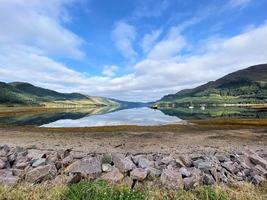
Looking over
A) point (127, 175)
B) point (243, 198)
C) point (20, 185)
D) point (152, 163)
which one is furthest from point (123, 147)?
point (243, 198)

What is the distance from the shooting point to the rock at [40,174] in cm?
1260

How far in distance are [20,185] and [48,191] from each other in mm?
1774

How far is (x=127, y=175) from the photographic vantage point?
13.5m

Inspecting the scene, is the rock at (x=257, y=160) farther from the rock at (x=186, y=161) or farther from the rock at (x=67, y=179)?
the rock at (x=67, y=179)

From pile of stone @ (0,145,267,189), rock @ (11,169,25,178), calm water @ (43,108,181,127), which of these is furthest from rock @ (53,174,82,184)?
calm water @ (43,108,181,127)

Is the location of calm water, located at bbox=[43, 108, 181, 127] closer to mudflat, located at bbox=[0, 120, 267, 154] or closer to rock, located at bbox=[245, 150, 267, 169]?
mudflat, located at bbox=[0, 120, 267, 154]

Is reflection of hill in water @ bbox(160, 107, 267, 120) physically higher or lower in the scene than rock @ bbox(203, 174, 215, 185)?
lower

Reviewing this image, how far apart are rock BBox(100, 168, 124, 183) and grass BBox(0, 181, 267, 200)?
1.26 metres

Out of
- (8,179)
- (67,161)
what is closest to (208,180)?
(67,161)

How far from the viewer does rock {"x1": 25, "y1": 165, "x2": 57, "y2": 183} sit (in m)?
12.6

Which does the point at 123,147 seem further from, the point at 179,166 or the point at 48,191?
the point at 48,191

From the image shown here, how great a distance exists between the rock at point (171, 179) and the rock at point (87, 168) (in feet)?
10.1

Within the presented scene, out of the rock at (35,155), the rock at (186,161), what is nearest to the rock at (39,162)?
the rock at (35,155)

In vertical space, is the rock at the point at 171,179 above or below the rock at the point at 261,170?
above
